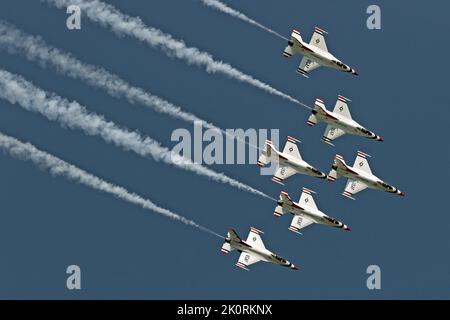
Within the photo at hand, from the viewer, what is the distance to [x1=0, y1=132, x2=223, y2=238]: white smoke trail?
6975cm

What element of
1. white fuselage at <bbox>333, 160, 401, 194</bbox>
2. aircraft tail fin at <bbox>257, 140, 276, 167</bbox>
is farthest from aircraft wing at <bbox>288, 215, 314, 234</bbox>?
aircraft tail fin at <bbox>257, 140, 276, 167</bbox>

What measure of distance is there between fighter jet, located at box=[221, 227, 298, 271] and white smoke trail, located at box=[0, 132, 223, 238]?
328 centimetres

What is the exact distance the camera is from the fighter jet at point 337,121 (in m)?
76.9

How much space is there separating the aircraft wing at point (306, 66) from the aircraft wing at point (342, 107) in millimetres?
2629

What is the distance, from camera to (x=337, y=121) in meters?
77.4

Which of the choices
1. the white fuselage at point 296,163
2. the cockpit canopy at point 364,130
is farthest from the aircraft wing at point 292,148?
the cockpit canopy at point 364,130

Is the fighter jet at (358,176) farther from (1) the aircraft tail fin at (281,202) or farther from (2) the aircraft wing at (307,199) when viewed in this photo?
(1) the aircraft tail fin at (281,202)

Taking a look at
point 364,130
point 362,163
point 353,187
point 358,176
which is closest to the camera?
point 364,130

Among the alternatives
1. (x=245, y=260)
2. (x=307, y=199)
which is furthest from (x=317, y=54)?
(x=245, y=260)

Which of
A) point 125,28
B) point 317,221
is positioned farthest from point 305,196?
point 125,28

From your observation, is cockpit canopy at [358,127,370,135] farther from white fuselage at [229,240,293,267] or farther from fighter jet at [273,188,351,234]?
white fuselage at [229,240,293,267]

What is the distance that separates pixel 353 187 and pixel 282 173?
14.6 ft

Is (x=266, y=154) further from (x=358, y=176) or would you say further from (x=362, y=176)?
(x=362, y=176)
